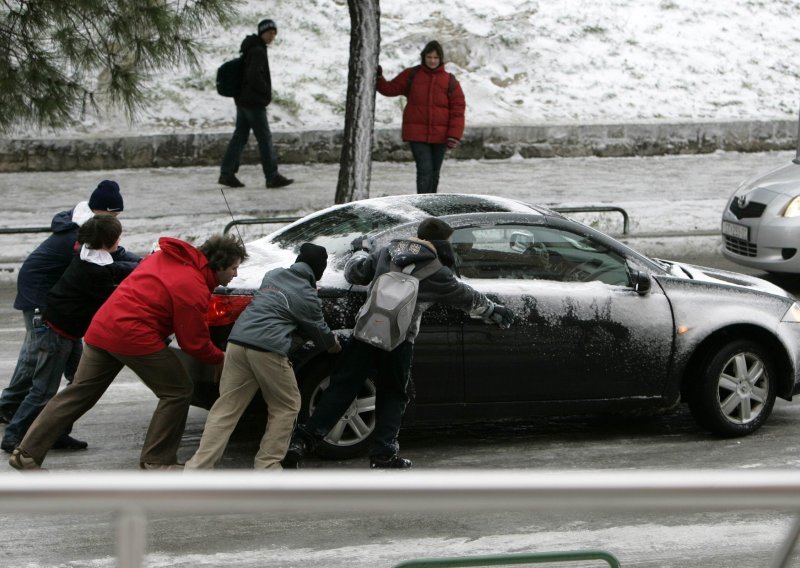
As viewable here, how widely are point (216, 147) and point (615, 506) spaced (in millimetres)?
15498

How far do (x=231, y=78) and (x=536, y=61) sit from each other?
6441mm

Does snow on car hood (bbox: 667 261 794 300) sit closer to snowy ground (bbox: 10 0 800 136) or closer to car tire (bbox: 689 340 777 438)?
car tire (bbox: 689 340 777 438)

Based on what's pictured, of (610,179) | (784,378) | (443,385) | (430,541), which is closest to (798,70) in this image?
(610,179)

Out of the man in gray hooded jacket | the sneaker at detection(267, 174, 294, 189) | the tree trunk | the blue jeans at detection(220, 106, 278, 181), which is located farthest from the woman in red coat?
the man in gray hooded jacket

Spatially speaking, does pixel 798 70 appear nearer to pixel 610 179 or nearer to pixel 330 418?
pixel 610 179

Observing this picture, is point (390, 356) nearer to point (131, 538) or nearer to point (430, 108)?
point (131, 538)

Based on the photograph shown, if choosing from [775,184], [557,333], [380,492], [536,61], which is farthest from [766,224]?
[380,492]

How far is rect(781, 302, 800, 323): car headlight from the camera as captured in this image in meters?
7.77

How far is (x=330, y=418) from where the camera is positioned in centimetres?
702

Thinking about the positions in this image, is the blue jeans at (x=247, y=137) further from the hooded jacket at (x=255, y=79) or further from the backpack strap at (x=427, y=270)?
the backpack strap at (x=427, y=270)

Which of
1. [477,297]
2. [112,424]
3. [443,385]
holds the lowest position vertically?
[112,424]

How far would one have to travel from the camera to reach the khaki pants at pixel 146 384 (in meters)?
6.79

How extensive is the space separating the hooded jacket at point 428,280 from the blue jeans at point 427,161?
24.5 feet

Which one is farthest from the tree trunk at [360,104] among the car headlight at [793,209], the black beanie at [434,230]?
the black beanie at [434,230]
